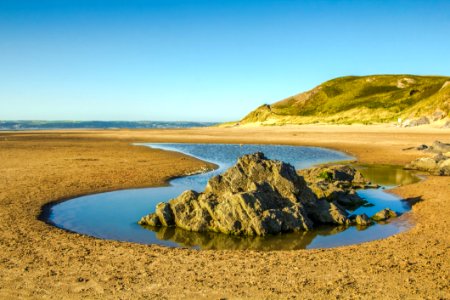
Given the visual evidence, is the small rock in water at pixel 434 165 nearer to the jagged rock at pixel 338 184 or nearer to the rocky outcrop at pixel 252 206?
the jagged rock at pixel 338 184

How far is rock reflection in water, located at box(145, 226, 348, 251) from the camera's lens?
13.2 metres

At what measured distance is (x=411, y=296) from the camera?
29.2ft

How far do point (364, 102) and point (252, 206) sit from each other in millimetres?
112791

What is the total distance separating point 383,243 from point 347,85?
510 feet

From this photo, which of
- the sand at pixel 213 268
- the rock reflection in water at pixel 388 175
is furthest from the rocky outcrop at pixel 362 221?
the rock reflection in water at pixel 388 175

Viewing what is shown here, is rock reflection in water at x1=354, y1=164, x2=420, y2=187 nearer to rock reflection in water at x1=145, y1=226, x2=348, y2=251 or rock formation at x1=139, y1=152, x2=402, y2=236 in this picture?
rock formation at x1=139, y1=152, x2=402, y2=236

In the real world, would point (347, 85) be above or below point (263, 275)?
above

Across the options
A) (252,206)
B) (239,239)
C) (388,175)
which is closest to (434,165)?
(388,175)

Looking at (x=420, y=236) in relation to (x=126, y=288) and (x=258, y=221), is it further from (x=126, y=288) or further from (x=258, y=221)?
(x=126, y=288)

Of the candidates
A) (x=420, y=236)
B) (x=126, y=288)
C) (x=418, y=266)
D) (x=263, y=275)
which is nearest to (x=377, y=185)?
(x=420, y=236)

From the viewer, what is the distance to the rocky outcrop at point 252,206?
14555 millimetres

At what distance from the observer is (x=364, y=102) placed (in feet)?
392

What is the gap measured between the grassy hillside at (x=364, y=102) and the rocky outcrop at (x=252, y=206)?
64128 mm

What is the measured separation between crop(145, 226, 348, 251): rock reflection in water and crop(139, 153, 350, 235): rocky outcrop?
0.97 ft
